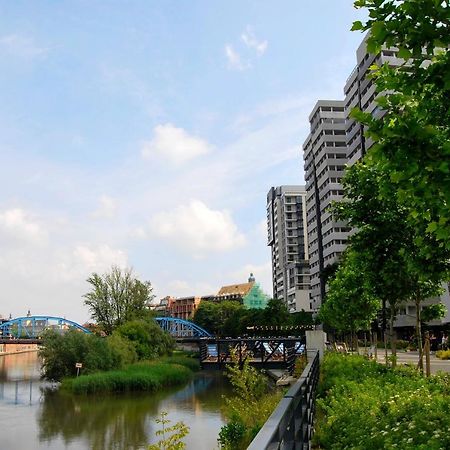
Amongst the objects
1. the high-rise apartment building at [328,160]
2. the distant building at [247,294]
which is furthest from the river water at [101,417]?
the distant building at [247,294]

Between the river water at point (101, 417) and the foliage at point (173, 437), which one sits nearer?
the foliage at point (173, 437)

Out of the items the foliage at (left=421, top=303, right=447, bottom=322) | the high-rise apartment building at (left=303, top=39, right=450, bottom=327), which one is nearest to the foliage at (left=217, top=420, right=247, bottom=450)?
the foliage at (left=421, top=303, right=447, bottom=322)

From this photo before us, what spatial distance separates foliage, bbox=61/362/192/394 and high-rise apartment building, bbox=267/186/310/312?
69659mm

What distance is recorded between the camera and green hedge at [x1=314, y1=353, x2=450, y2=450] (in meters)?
6.21

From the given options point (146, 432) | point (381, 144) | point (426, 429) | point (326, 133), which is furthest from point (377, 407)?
point (326, 133)

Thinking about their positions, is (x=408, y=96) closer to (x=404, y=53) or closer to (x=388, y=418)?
(x=404, y=53)

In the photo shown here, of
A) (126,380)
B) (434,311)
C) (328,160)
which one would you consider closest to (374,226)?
(434,311)

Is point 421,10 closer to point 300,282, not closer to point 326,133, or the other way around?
point 326,133

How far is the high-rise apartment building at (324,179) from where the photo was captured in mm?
86000

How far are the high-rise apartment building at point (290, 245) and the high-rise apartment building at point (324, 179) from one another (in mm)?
23567

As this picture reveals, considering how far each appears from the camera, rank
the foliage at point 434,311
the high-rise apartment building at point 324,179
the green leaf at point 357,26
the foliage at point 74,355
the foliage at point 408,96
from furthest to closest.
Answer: the high-rise apartment building at point 324,179 → the foliage at point 74,355 → the foliage at point 434,311 → the green leaf at point 357,26 → the foliage at point 408,96

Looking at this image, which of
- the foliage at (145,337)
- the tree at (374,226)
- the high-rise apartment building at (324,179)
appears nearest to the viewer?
the tree at (374,226)

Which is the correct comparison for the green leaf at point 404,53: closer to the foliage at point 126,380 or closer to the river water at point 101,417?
the river water at point 101,417

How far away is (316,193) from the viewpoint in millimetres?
95875
